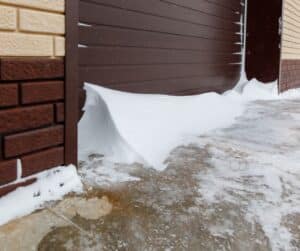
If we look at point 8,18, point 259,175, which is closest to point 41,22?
point 8,18

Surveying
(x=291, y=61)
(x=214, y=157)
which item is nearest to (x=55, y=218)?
(x=214, y=157)

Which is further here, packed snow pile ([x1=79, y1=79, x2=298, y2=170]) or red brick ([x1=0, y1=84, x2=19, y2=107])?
packed snow pile ([x1=79, y1=79, x2=298, y2=170])

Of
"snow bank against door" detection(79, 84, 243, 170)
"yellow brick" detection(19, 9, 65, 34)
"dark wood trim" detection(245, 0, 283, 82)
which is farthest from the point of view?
"dark wood trim" detection(245, 0, 283, 82)

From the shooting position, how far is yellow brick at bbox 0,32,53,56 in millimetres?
1845

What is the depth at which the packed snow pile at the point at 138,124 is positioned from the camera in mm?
2760

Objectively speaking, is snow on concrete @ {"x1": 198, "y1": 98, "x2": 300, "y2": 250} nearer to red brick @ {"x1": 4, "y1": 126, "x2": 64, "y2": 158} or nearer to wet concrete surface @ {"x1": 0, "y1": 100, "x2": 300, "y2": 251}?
wet concrete surface @ {"x1": 0, "y1": 100, "x2": 300, "y2": 251}

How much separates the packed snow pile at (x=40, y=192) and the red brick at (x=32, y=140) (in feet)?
0.48

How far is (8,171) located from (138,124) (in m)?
1.42

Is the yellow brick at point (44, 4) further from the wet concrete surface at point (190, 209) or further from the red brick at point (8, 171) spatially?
the wet concrete surface at point (190, 209)

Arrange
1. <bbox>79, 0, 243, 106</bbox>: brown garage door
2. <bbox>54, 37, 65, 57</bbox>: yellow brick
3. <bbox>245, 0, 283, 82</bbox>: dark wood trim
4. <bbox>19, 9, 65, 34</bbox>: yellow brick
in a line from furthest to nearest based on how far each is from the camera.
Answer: <bbox>245, 0, 283, 82</bbox>: dark wood trim
<bbox>79, 0, 243, 106</bbox>: brown garage door
<bbox>54, 37, 65, 57</bbox>: yellow brick
<bbox>19, 9, 65, 34</bbox>: yellow brick

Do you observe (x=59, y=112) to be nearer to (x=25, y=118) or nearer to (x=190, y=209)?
(x=25, y=118)

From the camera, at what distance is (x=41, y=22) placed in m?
2.01

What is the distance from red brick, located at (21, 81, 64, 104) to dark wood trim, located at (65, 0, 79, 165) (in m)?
0.06

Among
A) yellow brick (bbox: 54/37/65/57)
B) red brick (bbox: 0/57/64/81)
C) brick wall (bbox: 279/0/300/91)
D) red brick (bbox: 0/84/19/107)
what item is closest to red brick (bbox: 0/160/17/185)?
red brick (bbox: 0/84/19/107)
